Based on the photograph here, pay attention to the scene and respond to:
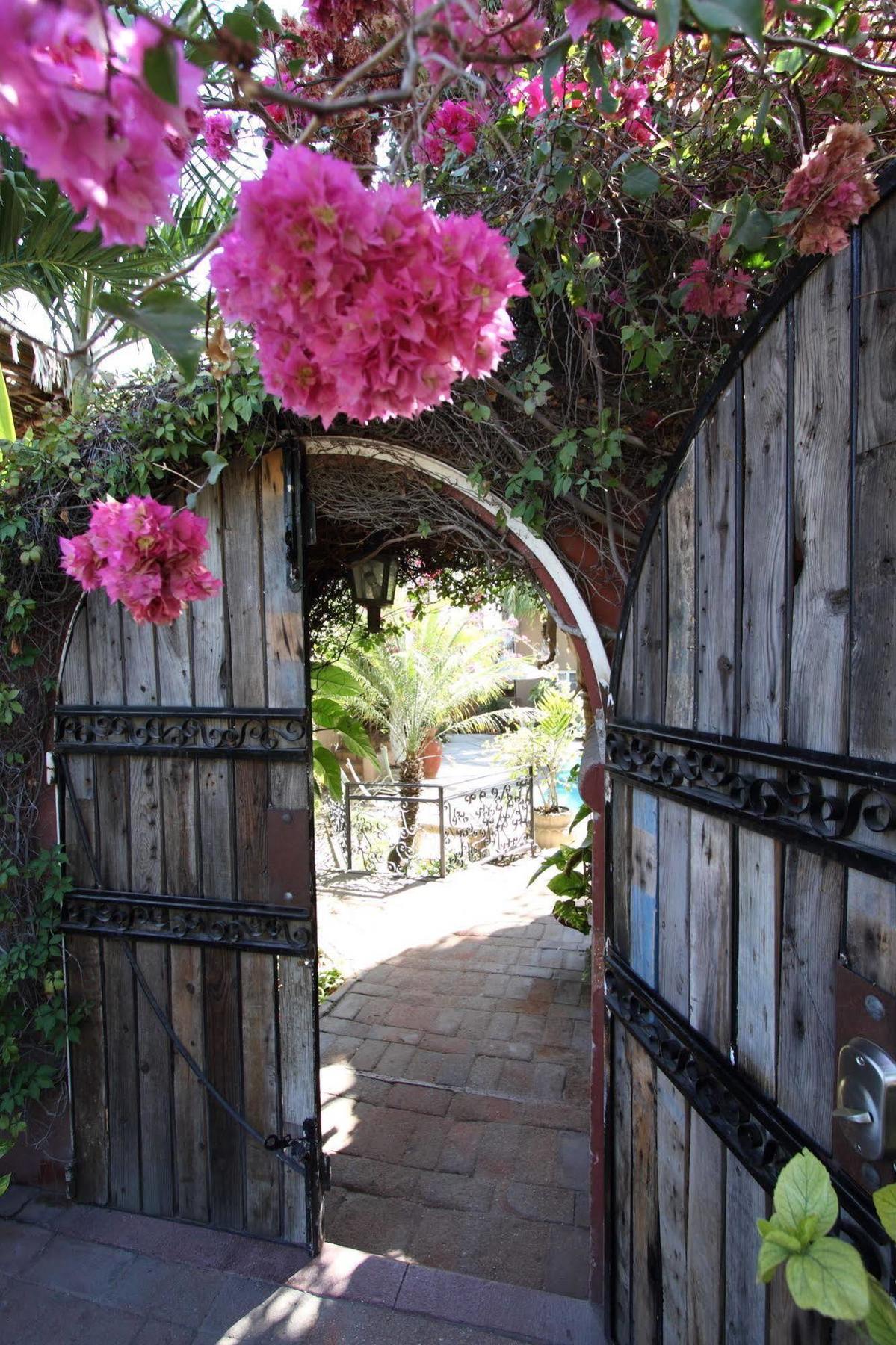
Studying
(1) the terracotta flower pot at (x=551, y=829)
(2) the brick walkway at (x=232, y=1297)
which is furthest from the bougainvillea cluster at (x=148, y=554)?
(1) the terracotta flower pot at (x=551, y=829)

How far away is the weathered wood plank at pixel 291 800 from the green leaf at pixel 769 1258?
1.70 metres

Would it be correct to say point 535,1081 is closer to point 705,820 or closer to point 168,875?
point 168,875

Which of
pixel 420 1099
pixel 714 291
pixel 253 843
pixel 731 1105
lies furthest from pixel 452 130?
pixel 420 1099

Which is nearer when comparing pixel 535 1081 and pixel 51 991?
pixel 51 991

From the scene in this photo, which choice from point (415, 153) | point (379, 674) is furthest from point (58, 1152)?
point (379, 674)

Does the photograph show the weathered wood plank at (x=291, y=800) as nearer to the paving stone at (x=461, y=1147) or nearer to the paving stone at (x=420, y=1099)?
the paving stone at (x=461, y=1147)

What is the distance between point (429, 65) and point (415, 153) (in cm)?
18

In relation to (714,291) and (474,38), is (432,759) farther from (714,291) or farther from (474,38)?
(474,38)

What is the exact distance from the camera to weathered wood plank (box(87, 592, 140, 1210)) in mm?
2510

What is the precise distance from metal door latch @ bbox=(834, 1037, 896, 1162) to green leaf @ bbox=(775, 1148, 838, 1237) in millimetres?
116

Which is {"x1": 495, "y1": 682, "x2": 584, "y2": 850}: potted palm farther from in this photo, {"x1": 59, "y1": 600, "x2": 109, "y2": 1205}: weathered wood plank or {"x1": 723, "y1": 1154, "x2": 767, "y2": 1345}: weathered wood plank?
{"x1": 723, "y1": 1154, "x2": 767, "y2": 1345}: weathered wood plank

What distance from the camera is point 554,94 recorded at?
158cm

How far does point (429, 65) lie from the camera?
1187mm

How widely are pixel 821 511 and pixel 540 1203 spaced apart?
2.64 meters
